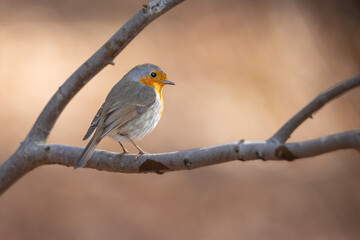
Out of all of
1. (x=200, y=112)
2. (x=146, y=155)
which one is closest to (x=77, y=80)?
(x=146, y=155)

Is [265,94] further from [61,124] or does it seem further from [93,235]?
[93,235]

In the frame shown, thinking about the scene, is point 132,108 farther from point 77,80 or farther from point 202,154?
point 202,154

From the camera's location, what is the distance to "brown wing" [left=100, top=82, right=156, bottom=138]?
9.79ft

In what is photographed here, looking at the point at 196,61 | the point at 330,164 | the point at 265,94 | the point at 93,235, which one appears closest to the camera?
the point at 93,235

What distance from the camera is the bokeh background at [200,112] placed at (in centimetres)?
599

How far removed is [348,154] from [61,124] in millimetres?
3846

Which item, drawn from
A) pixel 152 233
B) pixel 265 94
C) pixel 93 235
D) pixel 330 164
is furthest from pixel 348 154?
pixel 93 235

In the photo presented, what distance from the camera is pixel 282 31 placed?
9219 millimetres

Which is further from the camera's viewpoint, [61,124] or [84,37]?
[84,37]

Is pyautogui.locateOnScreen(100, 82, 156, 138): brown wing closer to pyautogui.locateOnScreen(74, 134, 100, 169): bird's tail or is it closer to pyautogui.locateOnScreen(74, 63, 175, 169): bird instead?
pyautogui.locateOnScreen(74, 63, 175, 169): bird

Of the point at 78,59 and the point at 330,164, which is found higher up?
the point at 78,59

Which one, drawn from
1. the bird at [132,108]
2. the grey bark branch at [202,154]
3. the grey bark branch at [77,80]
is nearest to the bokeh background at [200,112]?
the bird at [132,108]

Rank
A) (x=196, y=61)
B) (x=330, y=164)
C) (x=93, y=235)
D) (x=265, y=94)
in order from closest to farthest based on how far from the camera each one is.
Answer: (x=93, y=235)
(x=330, y=164)
(x=265, y=94)
(x=196, y=61)

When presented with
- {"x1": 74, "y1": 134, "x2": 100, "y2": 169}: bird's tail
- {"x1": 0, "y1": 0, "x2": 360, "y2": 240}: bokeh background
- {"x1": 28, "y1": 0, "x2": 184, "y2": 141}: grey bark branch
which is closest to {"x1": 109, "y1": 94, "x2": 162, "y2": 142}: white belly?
{"x1": 28, "y1": 0, "x2": 184, "y2": 141}: grey bark branch
